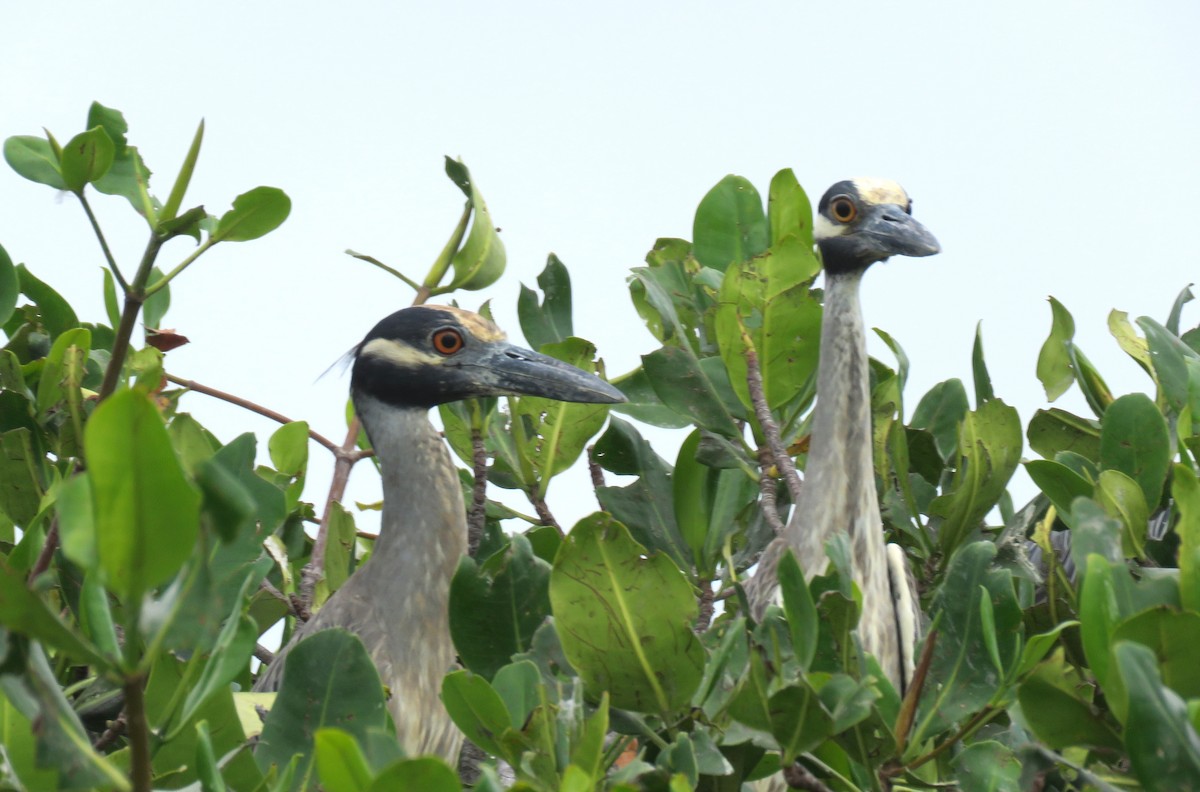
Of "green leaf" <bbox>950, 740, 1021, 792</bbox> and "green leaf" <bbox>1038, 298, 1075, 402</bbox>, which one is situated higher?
"green leaf" <bbox>1038, 298, 1075, 402</bbox>

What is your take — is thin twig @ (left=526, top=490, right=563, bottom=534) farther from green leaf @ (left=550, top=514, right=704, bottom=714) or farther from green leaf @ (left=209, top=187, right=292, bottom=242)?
green leaf @ (left=550, top=514, right=704, bottom=714)

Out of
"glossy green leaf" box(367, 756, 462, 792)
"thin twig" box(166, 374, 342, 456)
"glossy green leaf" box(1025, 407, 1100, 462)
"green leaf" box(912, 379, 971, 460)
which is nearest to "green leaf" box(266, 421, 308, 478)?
"thin twig" box(166, 374, 342, 456)

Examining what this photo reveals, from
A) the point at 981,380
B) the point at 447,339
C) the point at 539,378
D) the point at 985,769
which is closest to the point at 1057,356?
the point at 981,380

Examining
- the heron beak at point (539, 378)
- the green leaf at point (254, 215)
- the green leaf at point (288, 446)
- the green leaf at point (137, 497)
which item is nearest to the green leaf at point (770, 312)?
the heron beak at point (539, 378)

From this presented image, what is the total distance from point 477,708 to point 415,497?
255cm

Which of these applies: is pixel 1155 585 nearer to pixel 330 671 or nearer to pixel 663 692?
pixel 663 692

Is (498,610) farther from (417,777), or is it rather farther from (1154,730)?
(1154,730)

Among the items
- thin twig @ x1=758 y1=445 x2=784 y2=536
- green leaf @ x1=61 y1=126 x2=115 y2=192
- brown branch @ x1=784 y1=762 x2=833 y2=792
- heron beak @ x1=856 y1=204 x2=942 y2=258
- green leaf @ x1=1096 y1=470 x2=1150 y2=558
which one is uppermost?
green leaf @ x1=61 y1=126 x2=115 y2=192

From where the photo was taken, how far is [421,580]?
4.07m

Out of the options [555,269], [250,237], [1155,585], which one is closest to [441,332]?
[555,269]

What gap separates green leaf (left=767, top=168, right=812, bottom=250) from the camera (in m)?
3.91

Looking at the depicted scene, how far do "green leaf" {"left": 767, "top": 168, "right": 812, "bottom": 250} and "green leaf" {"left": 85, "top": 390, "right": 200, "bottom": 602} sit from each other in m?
2.95

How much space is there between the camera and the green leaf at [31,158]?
2.73 m

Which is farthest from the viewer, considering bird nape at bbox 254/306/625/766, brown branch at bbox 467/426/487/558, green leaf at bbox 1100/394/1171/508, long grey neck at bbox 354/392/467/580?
long grey neck at bbox 354/392/467/580
